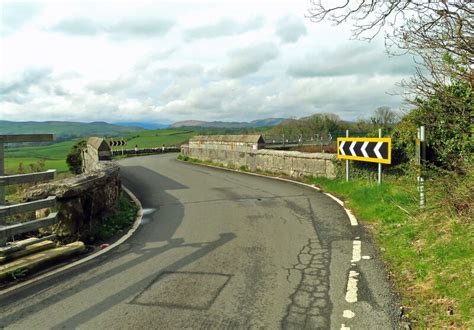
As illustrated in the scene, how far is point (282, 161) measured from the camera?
650 inches

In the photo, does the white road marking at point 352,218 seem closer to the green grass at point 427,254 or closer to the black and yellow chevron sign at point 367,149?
the green grass at point 427,254

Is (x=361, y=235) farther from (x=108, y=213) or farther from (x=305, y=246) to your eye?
(x=108, y=213)

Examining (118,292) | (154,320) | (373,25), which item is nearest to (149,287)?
(118,292)

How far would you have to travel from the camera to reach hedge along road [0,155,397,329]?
3857mm

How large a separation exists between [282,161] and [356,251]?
420 inches

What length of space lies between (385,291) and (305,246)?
2.04m

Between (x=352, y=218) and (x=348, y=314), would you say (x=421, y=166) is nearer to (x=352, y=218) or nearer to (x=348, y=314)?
(x=352, y=218)

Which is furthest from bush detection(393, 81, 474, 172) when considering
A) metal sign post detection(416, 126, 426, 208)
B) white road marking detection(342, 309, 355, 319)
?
white road marking detection(342, 309, 355, 319)

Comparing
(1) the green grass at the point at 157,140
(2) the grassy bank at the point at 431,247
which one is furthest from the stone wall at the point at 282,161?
(1) the green grass at the point at 157,140

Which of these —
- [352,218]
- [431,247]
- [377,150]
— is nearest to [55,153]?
[377,150]

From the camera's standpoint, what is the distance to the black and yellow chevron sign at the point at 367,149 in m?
10.2

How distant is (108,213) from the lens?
8602mm

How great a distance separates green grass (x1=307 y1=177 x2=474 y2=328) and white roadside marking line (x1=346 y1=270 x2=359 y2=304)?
1.75 feet

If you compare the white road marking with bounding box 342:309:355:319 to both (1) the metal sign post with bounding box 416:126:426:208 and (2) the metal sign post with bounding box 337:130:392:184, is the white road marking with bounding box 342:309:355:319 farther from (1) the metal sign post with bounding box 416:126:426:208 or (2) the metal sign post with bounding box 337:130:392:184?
(2) the metal sign post with bounding box 337:130:392:184
